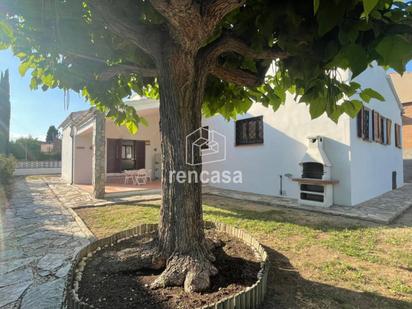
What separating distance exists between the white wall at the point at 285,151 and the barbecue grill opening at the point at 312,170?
468mm

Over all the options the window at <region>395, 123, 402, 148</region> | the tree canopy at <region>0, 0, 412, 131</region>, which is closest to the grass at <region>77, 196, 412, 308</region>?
the tree canopy at <region>0, 0, 412, 131</region>

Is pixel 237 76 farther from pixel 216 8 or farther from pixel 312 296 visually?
pixel 312 296

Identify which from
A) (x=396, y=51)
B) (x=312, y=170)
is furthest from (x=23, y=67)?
(x=312, y=170)

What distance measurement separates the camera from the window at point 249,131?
10602mm

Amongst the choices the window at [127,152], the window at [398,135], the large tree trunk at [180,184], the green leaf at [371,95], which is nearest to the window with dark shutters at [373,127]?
the window at [398,135]

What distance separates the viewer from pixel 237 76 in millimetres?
3119

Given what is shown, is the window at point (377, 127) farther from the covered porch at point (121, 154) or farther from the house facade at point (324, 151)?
the covered porch at point (121, 154)

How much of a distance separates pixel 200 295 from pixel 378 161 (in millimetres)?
10528

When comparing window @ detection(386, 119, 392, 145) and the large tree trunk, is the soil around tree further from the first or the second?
window @ detection(386, 119, 392, 145)

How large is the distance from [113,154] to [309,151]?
36.9 feet

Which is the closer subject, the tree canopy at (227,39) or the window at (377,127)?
the tree canopy at (227,39)

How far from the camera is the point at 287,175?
30.5 ft

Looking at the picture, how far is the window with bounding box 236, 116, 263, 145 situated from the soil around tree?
7591 millimetres

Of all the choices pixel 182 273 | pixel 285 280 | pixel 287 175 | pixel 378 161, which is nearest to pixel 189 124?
pixel 182 273
